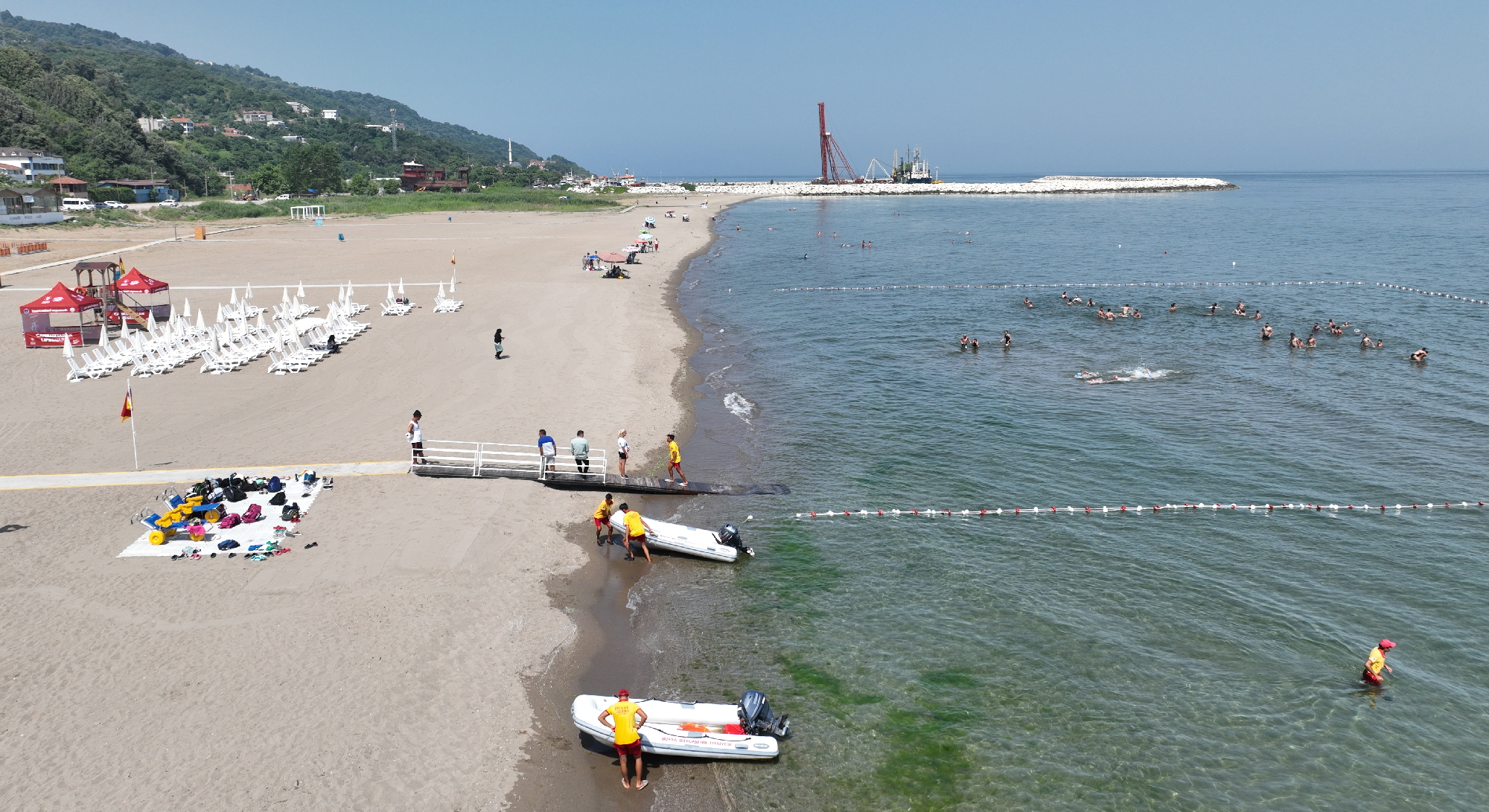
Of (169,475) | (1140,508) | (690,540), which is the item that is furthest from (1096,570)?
(169,475)

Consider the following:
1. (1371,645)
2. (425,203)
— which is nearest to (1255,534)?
(1371,645)

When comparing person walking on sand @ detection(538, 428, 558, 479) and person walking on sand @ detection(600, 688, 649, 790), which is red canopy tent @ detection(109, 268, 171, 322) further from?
person walking on sand @ detection(600, 688, 649, 790)

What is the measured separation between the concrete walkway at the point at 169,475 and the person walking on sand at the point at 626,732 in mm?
10565

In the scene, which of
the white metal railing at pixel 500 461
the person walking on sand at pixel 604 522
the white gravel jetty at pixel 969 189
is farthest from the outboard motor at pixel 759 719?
the white gravel jetty at pixel 969 189

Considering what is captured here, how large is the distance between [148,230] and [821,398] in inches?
2775

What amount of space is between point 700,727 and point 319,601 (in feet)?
22.8

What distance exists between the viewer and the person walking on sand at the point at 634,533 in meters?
16.4

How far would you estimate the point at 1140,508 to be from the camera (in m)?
19.6

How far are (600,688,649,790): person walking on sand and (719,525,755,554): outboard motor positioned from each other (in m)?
6.01

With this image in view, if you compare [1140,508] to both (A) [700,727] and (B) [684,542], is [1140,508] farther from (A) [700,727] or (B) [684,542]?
(A) [700,727]

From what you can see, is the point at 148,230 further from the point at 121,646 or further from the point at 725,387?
the point at 121,646

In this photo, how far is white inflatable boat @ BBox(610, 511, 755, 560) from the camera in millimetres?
16750

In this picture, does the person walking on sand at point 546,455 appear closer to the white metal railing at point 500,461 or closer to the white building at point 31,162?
the white metal railing at point 500,461

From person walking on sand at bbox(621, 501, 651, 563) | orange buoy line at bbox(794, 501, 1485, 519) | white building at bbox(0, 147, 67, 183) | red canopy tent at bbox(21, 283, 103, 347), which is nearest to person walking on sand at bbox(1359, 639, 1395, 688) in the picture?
orange buoy line at bbox(794, 501, 1485, 519)
